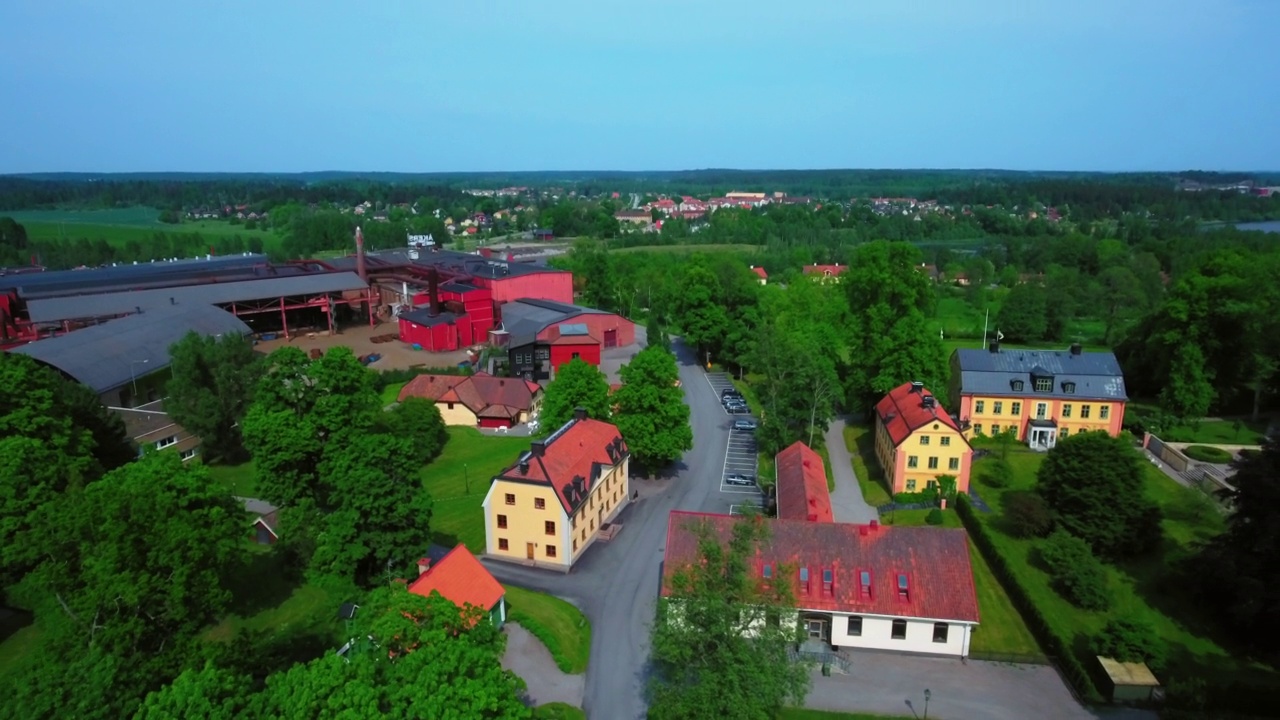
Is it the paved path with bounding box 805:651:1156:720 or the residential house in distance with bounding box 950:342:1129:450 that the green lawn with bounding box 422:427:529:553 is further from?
the residential house in distance with bounding box 950:342:1129:450

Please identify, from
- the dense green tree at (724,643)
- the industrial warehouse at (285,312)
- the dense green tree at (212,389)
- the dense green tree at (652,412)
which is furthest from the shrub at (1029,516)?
the dense green tree at (212,389)

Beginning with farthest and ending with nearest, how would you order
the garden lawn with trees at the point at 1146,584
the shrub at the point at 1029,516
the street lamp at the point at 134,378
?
the street lamp at the point at 134,378
the shrub at the point at 1029,516
the garden lawn with trees at the point at 1146,584

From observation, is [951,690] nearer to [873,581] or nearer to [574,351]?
[873,581]

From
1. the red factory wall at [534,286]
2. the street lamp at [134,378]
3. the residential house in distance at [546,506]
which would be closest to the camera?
the residential house in distance at [546,506]

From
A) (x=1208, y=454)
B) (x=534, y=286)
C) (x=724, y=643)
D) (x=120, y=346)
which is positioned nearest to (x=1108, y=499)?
(x=1208, y=454)

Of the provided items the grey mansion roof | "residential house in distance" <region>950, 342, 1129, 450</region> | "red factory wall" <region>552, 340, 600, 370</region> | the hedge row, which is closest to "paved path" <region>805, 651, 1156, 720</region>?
the hedge row

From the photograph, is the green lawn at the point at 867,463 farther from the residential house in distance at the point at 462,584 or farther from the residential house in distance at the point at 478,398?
the residential house in distance at the point at 478,398
